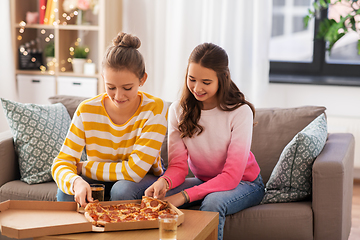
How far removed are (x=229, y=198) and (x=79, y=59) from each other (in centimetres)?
224

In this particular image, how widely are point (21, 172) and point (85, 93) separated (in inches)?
56.4

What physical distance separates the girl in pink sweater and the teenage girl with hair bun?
12 cm

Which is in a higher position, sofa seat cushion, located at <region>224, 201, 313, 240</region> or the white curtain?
the white curtain

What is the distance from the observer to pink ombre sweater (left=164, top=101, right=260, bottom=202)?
5.62 ft

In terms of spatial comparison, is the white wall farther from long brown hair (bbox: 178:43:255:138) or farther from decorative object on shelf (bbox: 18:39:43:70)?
long brown hair (bbox: 178:43:255:138)

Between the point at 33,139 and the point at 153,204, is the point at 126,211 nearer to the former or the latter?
the point at 153,204

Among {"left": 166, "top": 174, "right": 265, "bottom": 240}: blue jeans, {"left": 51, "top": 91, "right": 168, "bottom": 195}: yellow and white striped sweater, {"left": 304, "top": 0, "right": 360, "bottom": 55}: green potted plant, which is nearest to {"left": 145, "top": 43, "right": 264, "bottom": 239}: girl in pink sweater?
{"left": 166, "top": 174, "right": 265, "bottom": 240}: blue jeans

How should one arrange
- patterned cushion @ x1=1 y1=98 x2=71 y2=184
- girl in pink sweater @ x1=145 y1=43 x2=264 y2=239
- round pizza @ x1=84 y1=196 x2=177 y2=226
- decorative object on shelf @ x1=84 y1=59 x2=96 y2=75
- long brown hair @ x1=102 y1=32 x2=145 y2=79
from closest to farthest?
round pizza @ x1=84 y1=196 x2=177 y2=226, long brown hair @ x1=102 y1=32 x2=145 y2=79, girl in pink sweater @ x1=145 y1=43 x2=264 y2=239, patterned cushion @ x1=1 y1=98 x2=71 y2=184, decorative object on shelf @ x1=84 y1=59 x2=96 y2=75

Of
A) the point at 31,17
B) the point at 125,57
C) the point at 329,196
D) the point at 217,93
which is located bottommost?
the point at 329,196

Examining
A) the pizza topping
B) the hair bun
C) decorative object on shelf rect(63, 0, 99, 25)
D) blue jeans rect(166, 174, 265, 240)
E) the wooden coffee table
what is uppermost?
decorative object on shelf rect(63, 0, 99, 25)

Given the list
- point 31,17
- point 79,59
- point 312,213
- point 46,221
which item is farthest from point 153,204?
point 31,17

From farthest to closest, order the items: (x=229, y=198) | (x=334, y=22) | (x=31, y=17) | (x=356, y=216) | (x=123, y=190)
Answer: (x=31, y=17), (x=334, y=22), (x=356, y=216), (x=229, y=198), (x=123, y=190)

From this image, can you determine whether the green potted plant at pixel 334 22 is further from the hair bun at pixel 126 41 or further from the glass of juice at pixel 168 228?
the glass of juice at pixel 168 228

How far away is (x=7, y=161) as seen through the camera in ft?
6.84
